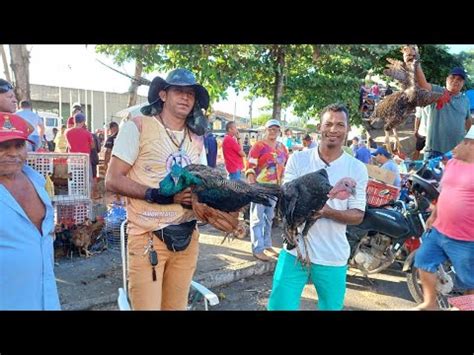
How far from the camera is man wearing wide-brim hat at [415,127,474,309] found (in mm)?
3352

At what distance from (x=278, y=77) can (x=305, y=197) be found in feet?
15.4

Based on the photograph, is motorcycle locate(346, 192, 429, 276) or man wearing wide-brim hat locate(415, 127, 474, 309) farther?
motorcycle locate(346, 192, 429, 276)

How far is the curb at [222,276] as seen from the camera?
13.2ft

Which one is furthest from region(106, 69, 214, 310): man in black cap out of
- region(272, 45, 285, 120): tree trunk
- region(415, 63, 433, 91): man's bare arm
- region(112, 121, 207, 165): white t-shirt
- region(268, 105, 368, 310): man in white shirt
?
region(272, 45, 285, 120): tree trunk

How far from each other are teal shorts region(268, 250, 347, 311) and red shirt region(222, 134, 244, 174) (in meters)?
4.18

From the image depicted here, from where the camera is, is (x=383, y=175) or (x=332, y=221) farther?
(x=383, y=175)

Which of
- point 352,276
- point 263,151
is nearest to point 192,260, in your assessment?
point 263,151

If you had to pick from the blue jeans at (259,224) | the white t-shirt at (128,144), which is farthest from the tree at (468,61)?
the white t-shirt at (128,144)

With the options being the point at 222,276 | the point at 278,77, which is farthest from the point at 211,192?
the point at 278,77

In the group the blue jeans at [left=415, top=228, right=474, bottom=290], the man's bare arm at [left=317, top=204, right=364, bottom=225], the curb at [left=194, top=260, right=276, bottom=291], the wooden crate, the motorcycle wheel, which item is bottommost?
the curb at [left=194, top=260, right=276, bottom=291]

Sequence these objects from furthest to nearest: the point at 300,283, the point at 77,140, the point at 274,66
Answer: the point at 77,140, the point at 274,66, the point at 300,283

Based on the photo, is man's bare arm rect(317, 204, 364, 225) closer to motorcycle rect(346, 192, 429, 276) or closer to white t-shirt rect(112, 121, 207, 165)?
white t-shirt rect(112, 121, 207, 165)

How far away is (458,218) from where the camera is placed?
11.1 feet

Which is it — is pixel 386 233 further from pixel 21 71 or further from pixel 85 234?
pixel 21 71
